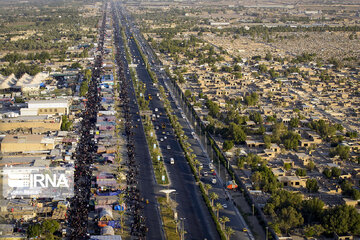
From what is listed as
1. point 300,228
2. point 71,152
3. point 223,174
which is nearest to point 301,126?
point 223,174

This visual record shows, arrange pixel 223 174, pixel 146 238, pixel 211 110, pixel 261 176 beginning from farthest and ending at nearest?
pixel 211 110 < pixel 223 174 < pixel 261 176 < pixel 146 238

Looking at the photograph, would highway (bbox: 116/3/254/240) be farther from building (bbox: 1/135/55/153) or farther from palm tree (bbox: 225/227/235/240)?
building (bbox: 1/135/55/153)

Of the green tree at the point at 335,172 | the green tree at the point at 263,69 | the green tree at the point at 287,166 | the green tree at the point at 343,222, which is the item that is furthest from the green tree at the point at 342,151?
the green tree at the point at 263,69

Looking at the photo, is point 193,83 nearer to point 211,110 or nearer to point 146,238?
point 211,110

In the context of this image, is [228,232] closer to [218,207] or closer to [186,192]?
[218,207]

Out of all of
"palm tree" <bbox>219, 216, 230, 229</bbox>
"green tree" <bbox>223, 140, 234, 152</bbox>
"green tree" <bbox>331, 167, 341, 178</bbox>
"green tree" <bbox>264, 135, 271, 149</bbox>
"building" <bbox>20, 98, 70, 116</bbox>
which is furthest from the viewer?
"building" <bbox>20, 98, 70, 116</bbox>

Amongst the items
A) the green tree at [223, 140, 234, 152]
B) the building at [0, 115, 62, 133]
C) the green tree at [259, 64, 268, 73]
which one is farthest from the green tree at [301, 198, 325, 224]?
the green tree at [259, 64, 268, 73]

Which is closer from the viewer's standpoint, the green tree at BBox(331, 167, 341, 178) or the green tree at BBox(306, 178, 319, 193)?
the green tree at BBox(306, 178, 319, 193)

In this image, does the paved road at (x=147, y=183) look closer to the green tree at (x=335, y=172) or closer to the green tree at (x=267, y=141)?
the green tree at (x=267, y=141)
